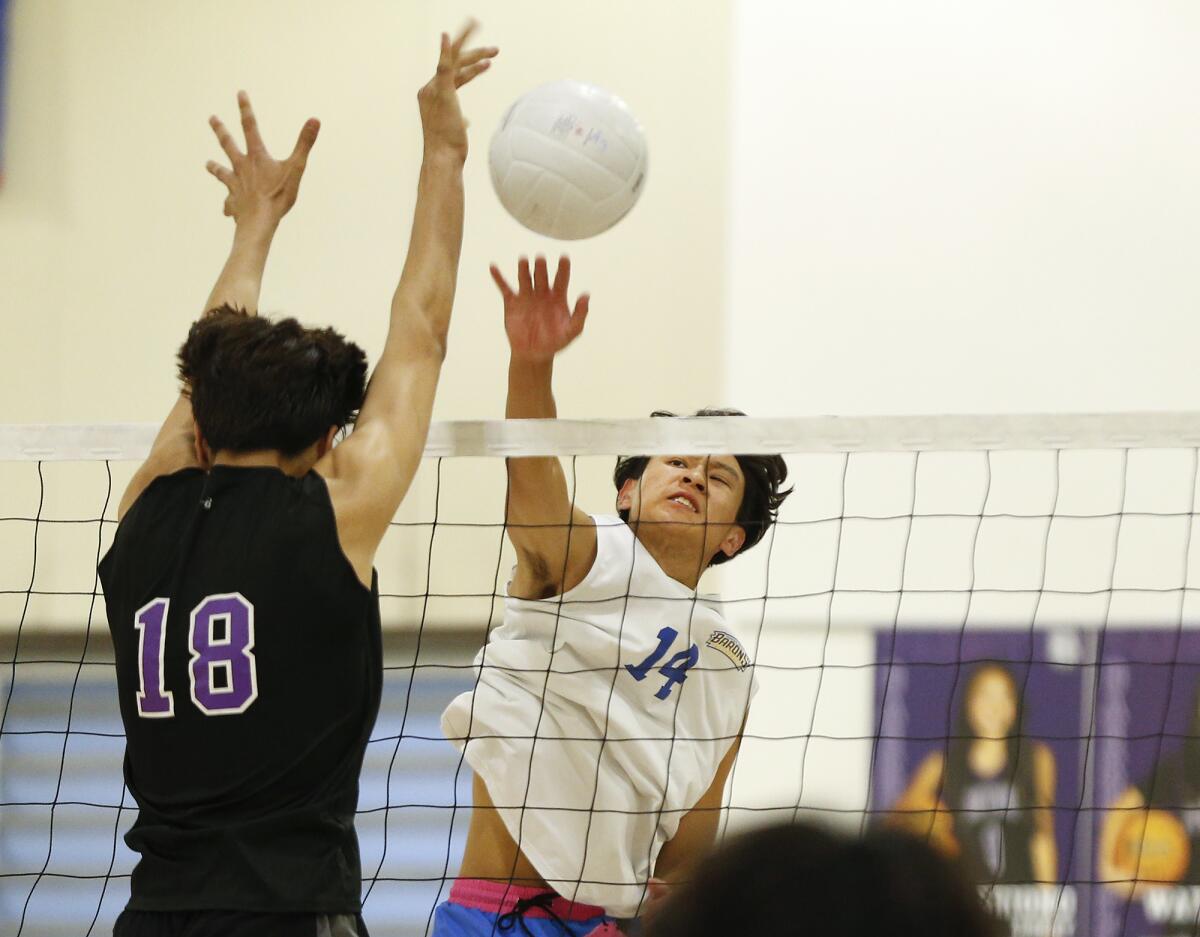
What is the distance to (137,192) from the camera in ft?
16.5

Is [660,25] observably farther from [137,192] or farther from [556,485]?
[556,485]

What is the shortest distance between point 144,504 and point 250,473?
171mm

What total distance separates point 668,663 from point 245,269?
3.75 feet

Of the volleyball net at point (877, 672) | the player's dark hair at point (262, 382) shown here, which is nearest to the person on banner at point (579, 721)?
the player's dark hair at point (262, 382)

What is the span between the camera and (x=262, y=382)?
193cm

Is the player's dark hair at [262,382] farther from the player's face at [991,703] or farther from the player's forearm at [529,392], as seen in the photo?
the player's face at [991,703]

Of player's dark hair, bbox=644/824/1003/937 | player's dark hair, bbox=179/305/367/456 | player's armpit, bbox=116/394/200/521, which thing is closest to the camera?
player's dark hair, bbox=644/824/1003/937

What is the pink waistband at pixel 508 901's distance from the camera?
9.01ft

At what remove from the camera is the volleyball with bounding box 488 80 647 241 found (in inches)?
98.3

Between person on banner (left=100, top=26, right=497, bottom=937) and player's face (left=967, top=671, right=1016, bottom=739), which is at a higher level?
person on banner (left=100, top=26, right=497, bottom=937)

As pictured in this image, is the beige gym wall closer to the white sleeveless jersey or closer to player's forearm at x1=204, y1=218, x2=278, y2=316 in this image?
the white sleeveless jersey

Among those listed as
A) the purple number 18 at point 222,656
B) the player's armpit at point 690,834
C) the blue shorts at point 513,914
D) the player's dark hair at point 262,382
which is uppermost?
the player's dark hair at point 262,382

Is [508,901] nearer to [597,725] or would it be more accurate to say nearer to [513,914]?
[513,914]

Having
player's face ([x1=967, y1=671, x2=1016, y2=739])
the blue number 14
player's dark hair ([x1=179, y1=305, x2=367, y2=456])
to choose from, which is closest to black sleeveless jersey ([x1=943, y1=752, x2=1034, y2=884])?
player's face ([x1=967, y1=671, x2=1016, y2=739])
